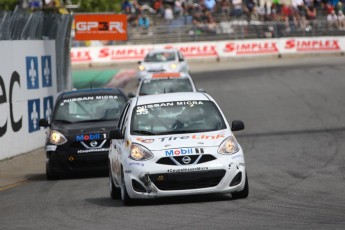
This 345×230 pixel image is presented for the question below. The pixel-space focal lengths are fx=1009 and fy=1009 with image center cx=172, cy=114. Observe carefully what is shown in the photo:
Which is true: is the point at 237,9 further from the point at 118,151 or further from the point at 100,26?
the point at 118,151

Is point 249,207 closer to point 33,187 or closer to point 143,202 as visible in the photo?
point 143,202

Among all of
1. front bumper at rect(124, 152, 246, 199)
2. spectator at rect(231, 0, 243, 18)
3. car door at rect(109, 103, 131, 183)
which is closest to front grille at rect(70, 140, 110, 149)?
car door at rect(109, 103, 131, 183)

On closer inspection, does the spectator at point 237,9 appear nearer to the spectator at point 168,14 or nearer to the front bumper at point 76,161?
the spectator at point 168,14

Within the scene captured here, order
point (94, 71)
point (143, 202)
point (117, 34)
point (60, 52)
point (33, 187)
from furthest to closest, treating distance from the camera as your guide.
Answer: point (94, 71) < point (117, 34) < point (60, 52) < point (33, 187) < point (143, 202)

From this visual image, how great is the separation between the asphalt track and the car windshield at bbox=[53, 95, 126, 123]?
128 centimetres

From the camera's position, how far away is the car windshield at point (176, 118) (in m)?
12.9

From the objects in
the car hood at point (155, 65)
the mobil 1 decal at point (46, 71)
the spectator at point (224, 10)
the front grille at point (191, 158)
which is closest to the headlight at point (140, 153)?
the front grille at point (191, 158)

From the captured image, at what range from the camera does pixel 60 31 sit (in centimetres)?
2784

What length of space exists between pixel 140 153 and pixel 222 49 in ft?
136

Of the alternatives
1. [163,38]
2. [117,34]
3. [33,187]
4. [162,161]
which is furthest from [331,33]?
[162,161]

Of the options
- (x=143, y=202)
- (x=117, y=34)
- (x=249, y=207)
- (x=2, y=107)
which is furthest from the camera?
(x=117, y=34)

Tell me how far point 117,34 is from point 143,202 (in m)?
24.8

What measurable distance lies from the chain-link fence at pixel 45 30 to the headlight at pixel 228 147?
10.2 meters

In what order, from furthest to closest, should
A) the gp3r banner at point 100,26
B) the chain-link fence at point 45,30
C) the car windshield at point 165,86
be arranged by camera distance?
the gp3r banner at point 100,26 → the car windshield at point 165,86 → the chain-link fence at point 45,30
